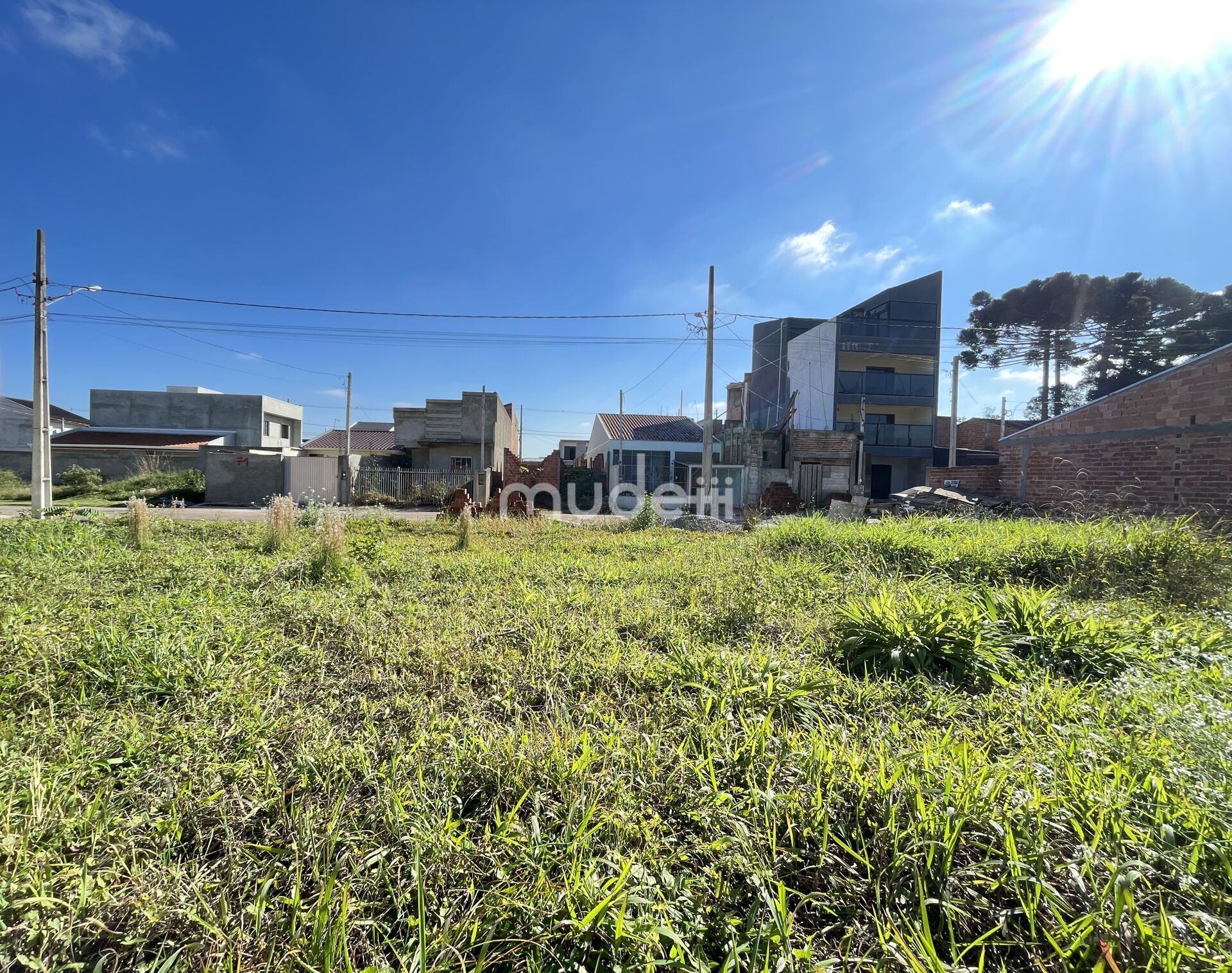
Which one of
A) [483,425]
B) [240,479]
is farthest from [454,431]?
[240,479]

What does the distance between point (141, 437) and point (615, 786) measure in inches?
1396

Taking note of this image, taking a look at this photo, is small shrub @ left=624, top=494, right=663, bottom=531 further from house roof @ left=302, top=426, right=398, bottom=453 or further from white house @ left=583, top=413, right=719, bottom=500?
house roof @ left=302, top=426, right=398, bottom=453

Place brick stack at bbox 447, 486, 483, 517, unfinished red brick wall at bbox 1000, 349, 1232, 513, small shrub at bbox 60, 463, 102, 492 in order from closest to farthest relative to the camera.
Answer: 1. unfinished red brick wall at bbox 1000, 349, 1232, 513
2. brick stack at bbox 447, 486, 483, 517
3. small shrub at bbox 60, 463, 102, 492

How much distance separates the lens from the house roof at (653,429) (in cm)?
2444

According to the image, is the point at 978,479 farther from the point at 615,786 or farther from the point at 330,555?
the point at 330,555

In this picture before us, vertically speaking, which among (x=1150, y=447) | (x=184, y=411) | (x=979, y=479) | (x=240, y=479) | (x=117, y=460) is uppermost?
(x=184, y=411)

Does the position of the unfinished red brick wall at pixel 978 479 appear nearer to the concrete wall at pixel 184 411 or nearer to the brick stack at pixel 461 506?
the brick stack at pixel 461 506

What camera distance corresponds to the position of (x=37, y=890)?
1326mm

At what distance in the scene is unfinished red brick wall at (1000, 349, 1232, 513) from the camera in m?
7.63

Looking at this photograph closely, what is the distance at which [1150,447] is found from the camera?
336 inches

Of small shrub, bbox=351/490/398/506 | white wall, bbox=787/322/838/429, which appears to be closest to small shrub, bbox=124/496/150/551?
small shrub, bbox=351/490/398/506

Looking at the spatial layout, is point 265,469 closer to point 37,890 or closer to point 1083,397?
point 37,890

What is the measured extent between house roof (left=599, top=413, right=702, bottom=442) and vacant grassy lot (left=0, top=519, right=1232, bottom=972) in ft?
68.3

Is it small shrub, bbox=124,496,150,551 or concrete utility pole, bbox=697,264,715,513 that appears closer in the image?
small shrub, bbox=124,496,150,551
